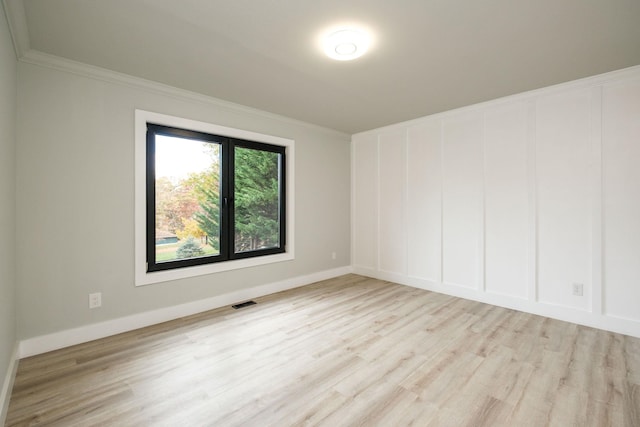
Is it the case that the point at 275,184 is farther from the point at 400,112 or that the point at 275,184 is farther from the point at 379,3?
the point at 379,3

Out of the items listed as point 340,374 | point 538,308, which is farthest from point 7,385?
point 538,308

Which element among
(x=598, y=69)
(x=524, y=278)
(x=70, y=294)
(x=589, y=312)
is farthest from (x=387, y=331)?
(x=598, y=69)

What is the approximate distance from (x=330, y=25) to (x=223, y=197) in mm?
2258

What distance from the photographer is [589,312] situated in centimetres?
289

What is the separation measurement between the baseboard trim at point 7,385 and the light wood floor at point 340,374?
0.05m

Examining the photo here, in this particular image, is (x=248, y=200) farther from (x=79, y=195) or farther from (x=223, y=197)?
(x=79, y=195)

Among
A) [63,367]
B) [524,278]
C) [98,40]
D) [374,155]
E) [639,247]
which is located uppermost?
[98,40]

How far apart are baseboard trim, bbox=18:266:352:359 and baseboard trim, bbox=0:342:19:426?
0.49ft

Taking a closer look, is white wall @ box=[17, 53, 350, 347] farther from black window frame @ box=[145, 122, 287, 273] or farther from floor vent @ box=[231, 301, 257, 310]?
floor vent @ box=[231, 301, 257, 310]

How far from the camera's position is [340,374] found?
6.78ft

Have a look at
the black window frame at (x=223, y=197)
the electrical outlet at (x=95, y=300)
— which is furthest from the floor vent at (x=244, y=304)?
the electrical outlet at (x=95, y=300)

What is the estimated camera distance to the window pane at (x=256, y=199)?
147 inches

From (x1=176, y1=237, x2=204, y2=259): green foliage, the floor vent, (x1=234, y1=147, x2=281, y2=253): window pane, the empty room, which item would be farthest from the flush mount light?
the floor vent

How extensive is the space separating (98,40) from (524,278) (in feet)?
15.2
